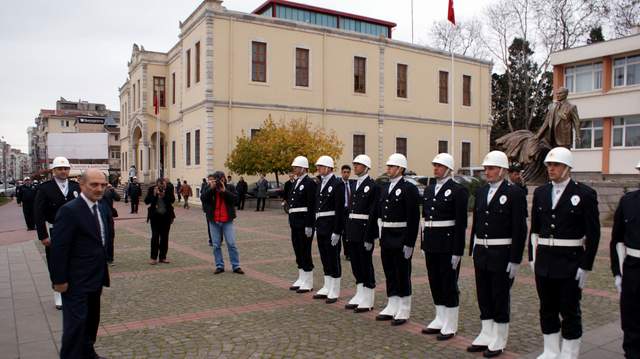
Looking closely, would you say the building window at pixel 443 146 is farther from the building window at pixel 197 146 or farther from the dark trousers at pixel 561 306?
the dark trousers at pixel 561 306

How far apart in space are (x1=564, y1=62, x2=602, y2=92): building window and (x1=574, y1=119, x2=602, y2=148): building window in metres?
2.36

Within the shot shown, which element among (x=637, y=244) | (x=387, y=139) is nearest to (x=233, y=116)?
(x=387, y=139)

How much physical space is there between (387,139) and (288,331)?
111 feet

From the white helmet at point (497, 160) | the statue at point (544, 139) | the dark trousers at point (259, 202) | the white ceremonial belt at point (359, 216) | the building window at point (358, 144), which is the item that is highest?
the building window at point (358, 144)

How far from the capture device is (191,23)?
35.0 meters

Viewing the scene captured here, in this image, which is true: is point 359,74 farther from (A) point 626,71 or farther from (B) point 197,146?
(A) point 626,71

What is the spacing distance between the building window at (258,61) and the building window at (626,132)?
23.7m

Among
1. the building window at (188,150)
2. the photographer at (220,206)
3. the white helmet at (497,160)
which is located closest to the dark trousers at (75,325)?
the white helmet at (497,160)

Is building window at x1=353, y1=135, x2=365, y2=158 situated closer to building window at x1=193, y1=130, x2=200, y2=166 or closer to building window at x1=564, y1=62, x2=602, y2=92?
building window at x1=193, y1=130, x2=200, y2=166

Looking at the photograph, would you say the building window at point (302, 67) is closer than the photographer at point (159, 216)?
No

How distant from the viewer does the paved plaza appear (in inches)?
230

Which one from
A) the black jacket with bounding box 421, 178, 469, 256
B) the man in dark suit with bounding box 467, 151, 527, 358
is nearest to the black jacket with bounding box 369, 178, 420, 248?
the black jacket with bounding box 421, 178, 469, 256

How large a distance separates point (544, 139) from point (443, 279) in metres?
11.7

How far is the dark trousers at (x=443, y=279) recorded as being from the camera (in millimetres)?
6285
